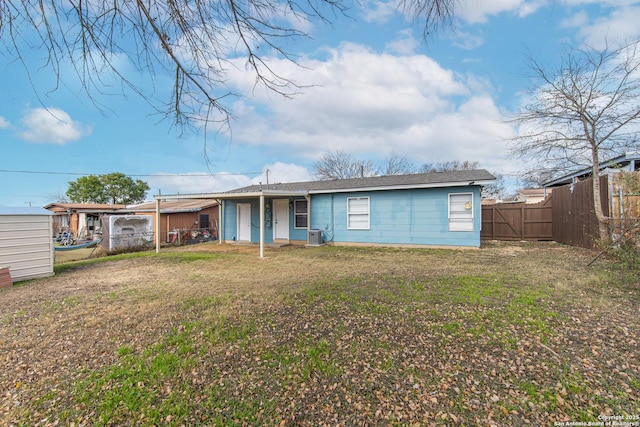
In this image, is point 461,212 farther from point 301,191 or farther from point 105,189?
point 105,189

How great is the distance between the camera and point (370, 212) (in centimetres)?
1136

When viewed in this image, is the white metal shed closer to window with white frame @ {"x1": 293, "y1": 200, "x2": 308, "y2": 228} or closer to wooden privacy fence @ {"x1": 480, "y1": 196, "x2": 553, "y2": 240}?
window with white frame @ {"x1": 293, "y1": 200, "x2": 308, "y2": 228}

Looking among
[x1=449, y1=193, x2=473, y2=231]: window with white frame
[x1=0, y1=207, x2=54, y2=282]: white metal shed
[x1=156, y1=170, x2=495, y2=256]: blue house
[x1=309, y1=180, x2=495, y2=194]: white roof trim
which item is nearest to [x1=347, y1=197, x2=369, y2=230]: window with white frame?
[x1=156, y1=170, x2=495, y2=256]: blue house

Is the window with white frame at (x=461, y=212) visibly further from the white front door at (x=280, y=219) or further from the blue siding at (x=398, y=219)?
the white front door at (x=280, y=219)

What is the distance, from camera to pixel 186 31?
8.12 feet

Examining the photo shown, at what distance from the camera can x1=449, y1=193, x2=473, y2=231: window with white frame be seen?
991 cm

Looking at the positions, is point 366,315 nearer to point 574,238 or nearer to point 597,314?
point 597,314

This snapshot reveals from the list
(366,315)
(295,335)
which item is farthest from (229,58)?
(366,315)

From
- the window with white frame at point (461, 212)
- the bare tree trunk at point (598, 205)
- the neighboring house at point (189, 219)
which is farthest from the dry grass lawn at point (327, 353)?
the neighboring house at point (189, 219)

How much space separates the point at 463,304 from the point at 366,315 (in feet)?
4.82

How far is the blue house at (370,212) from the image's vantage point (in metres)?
9.97

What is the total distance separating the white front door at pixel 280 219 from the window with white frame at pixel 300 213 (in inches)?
15.4

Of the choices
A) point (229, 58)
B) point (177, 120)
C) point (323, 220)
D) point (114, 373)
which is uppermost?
point (229, 58)

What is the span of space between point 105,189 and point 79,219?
10988 millimetres
